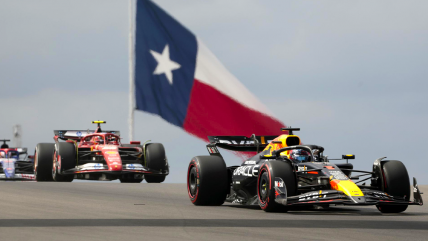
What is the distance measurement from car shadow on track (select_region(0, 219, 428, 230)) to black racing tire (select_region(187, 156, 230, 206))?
322 cm

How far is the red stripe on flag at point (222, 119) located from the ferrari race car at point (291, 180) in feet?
27.6

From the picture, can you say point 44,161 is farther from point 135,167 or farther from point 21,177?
point 21,177

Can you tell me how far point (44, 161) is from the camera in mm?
27453

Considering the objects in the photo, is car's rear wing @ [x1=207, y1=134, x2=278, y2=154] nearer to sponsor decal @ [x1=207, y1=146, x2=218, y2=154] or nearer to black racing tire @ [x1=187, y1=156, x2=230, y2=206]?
sponsor decal @ [x1=207, y1=146, x2=218, y2=154]

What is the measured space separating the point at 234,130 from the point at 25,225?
15.1 meters

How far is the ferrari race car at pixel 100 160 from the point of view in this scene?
1033 inches

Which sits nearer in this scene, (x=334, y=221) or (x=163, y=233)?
(x=163, y=233)

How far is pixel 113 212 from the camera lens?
12930mm

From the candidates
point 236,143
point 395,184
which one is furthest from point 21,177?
point 395,184

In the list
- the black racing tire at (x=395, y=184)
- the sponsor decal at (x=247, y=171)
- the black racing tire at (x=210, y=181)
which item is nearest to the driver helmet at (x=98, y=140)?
the black racing tire at (x=210, y=181)

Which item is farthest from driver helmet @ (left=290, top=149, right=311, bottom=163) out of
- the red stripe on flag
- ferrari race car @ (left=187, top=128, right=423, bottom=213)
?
the red stripe on flag

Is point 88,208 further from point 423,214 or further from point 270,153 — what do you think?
point 423,214

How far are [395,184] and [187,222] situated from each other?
14.4 feet

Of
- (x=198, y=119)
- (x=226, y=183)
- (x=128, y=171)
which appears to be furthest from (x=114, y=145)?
(x=226, y=183)
